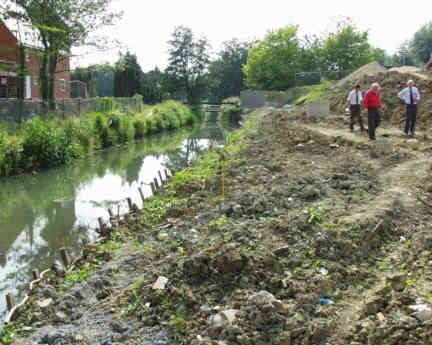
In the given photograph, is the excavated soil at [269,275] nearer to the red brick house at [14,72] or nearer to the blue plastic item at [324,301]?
the blue plastic item at [324,301]

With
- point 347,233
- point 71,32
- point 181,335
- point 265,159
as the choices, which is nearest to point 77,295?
point 181,335

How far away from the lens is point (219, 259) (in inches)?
198

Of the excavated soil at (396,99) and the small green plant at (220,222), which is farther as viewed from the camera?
the excavated soil at (396,99)

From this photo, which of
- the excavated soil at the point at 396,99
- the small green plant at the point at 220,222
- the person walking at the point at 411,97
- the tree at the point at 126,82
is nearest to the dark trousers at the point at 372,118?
the person walking at the point at 411,97

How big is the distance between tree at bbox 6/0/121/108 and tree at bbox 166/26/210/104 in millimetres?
45633

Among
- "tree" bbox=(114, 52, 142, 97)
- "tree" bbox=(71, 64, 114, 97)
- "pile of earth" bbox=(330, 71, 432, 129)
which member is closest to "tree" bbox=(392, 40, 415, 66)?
"tree" bbox=(114, 52, 142, 97)

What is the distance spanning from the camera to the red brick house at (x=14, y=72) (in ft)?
96.4

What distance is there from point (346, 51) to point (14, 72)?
49.5m

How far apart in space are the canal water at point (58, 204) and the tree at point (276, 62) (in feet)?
133

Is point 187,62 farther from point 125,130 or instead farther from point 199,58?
point 125,130

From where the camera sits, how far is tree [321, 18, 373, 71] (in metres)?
64.4

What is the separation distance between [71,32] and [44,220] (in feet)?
66.3

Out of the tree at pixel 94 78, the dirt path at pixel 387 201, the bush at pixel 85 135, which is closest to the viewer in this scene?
the dirt path at pixel 387 201

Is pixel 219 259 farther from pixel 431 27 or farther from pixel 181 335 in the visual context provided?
pixel 431 27
